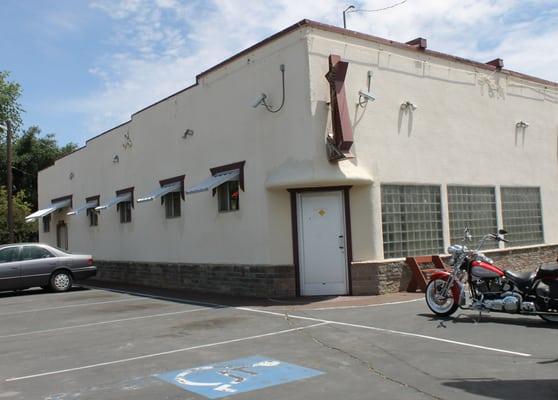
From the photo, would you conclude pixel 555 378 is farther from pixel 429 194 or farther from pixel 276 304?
pixel 429 194

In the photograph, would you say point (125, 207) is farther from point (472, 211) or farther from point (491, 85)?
point (491, 85)

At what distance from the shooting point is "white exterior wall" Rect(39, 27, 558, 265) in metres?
12.3

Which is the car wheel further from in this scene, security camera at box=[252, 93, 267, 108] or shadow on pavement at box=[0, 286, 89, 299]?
→ security camera at box=[252, 93, 267, 108]

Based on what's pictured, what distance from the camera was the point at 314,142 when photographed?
1202 centimetres

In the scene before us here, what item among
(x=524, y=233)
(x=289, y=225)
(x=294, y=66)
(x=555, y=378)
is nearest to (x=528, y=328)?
(x=555, y=378)

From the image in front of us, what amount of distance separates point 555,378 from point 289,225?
7631 millimetres

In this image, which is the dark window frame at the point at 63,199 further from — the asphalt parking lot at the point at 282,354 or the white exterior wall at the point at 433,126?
the white exterior wall at the point at 433,126

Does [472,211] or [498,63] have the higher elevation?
[498,63]

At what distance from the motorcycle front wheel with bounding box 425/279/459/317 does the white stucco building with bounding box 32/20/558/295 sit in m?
2.94

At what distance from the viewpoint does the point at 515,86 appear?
16.7 meters

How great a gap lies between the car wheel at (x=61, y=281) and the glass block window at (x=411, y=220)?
9574 millimetres

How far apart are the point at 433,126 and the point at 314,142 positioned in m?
3.80

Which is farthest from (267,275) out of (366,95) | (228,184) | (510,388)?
(510,388)

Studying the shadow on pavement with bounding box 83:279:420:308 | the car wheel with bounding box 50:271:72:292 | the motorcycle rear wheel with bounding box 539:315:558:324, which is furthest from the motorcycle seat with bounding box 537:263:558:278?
the car wheel with bounding box 50:271:72:292
